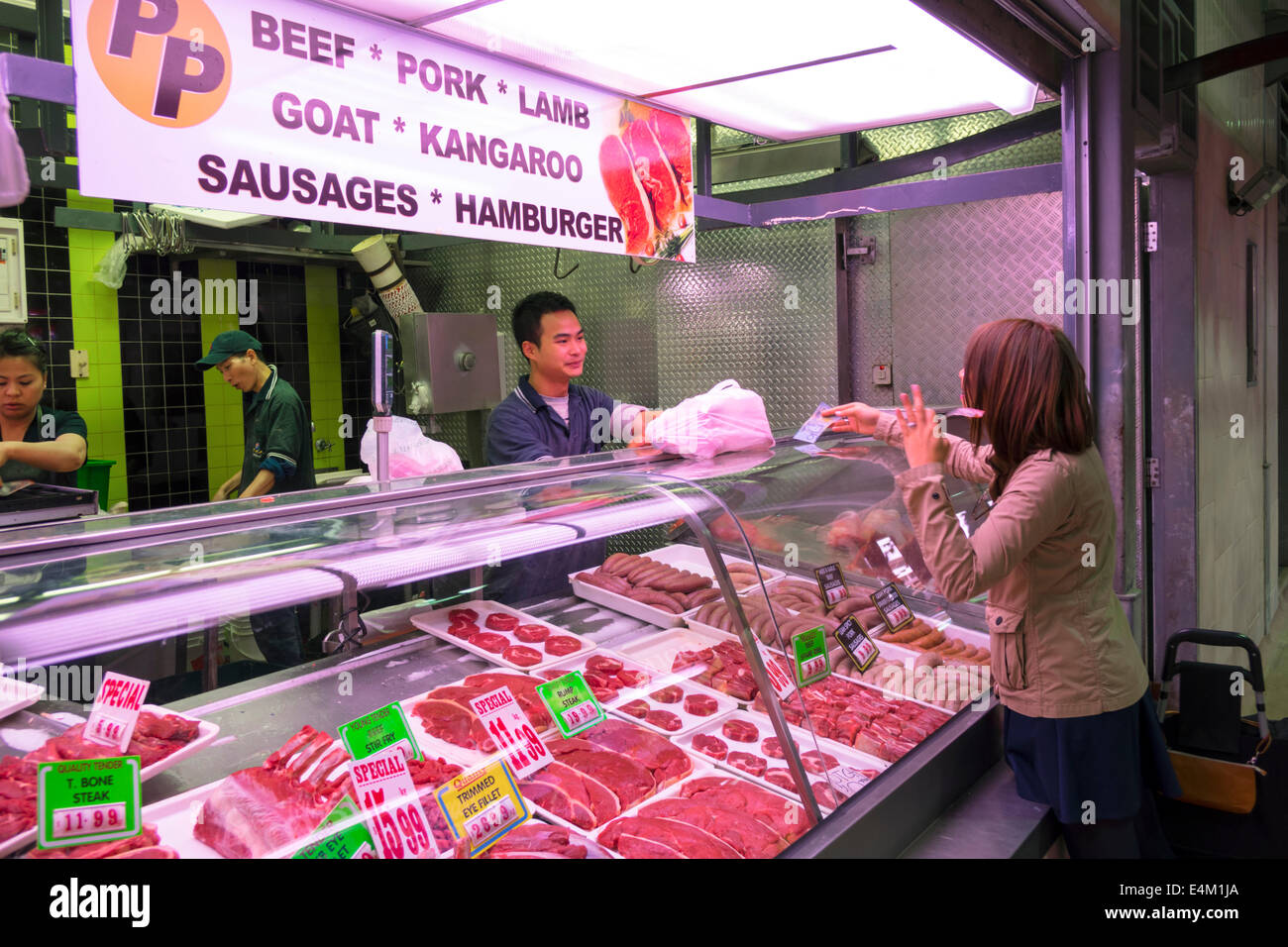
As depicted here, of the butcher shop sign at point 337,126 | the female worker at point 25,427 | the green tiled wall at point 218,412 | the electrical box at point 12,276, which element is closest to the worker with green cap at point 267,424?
the female worker at point 25,427

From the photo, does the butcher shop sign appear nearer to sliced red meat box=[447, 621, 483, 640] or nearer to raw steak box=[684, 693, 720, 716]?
sliced red meat box=[447, 621, 483, 640]

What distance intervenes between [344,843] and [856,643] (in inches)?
62.2

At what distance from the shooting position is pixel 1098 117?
3.42 metres

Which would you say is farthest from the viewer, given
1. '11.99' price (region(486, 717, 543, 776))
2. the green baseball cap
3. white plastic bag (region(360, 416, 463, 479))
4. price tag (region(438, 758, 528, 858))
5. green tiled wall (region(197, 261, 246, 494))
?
green tiled wall (region(197, 261, 246, 494))

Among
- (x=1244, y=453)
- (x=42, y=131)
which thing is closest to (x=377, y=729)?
(x=42, y=131)

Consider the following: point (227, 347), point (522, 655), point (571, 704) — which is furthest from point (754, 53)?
point (227, 347)

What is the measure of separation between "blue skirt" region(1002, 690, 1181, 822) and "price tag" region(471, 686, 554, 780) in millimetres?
1292

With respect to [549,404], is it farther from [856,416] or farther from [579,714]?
[579,714]

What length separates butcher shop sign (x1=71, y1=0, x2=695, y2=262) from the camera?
6.46 feet

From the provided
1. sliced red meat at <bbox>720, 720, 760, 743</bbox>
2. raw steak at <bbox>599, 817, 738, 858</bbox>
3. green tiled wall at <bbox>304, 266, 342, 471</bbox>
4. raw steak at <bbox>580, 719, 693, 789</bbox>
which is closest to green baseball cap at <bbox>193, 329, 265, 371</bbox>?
green tiled wall at <bbox>304, 266, 342, 471</bbox>

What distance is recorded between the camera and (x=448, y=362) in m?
6.95

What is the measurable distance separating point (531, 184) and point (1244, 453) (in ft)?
20.4

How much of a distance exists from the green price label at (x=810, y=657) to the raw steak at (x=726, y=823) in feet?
1.45
